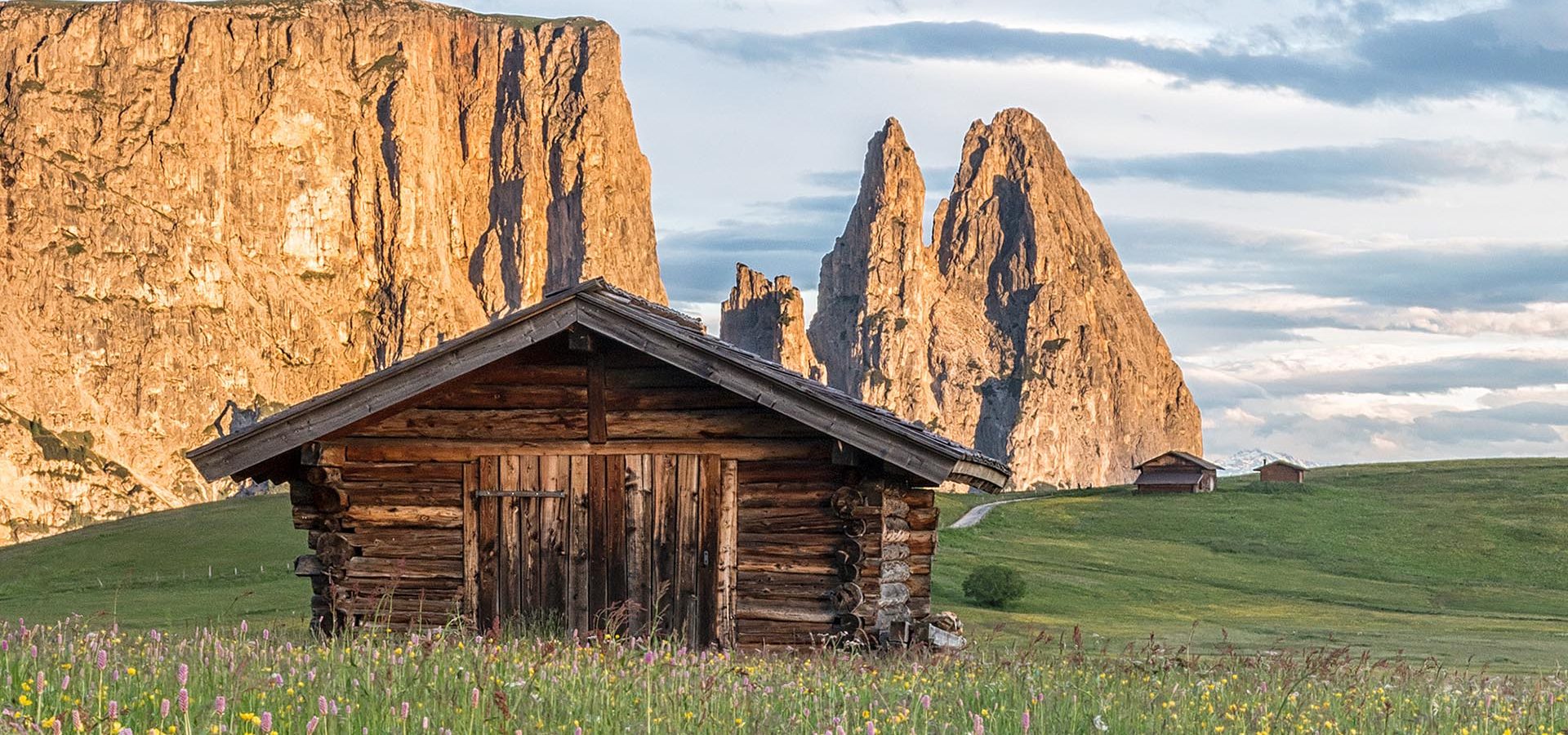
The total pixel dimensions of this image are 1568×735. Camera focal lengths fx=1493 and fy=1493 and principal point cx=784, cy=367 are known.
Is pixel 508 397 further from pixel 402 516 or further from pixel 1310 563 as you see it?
pixel 1310 563

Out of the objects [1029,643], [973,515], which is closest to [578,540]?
[1029,643]

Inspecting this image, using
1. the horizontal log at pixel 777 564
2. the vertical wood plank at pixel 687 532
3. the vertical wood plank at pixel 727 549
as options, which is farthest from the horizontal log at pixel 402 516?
the horizontal log at pixel 777 564

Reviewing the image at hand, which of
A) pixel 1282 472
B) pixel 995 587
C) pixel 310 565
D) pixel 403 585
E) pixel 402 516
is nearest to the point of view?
pixel 402 516

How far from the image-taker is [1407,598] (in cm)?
4788

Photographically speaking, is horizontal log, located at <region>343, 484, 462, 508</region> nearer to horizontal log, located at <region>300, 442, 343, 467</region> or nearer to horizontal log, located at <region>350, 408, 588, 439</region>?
horizontal log, located at <region>300, 442, 343, 467</region>

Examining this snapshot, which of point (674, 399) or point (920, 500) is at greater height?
point (674, 399)

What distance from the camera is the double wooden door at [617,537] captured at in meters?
15.9

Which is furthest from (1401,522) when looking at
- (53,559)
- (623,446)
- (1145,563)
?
(623,446)

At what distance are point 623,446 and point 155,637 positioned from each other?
8570mm

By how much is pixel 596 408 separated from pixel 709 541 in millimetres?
1879

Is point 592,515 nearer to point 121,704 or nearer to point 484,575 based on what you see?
point 484,575

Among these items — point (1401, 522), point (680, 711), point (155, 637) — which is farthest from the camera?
point (1401, 522)

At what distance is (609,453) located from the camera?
52.4ft

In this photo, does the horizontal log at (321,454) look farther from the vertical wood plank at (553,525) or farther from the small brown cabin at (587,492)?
the vertical wood plank at (553,525)
